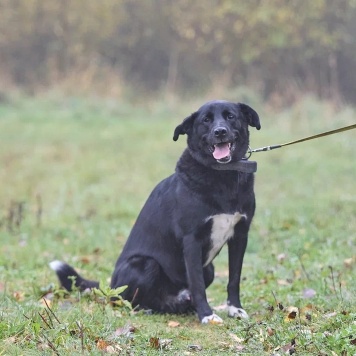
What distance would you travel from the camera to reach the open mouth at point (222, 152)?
4164mm

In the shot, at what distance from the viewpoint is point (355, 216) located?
8.07 m

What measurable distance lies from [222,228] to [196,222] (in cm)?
18

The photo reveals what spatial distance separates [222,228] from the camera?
4227mm

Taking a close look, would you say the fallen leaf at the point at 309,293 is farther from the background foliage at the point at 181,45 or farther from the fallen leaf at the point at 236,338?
the background foliage at the point at 181,45

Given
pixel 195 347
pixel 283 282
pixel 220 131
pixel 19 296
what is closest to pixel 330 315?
pixel 195 347

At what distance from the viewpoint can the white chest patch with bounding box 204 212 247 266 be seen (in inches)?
165

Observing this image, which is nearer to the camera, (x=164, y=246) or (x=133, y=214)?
(x=164, y=246)

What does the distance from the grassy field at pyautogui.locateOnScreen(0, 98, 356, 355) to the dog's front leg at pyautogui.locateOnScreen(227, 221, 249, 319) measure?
101mm

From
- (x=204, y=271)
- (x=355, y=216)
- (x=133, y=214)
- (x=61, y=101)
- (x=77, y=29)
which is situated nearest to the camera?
(x=204, y=271)

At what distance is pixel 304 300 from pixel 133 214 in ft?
15.5

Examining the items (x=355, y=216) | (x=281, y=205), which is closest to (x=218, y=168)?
(x=355, y=216)

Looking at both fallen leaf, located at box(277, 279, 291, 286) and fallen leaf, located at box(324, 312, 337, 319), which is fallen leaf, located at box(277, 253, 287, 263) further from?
fallen leaf, located at box(324, 312, 337, 319)

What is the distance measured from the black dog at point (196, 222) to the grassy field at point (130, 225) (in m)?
0.17

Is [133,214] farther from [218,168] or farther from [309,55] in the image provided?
[309,55]
